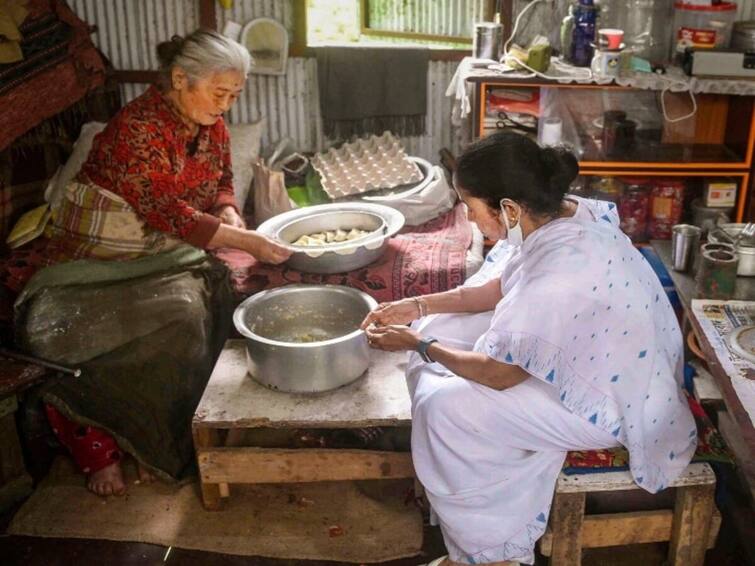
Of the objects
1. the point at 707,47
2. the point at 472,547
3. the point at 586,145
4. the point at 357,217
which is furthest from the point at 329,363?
the point at 707,47

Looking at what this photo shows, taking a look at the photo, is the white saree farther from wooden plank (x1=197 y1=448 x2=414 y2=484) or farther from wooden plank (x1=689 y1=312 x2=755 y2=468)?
wooden plank (x1=197 y1=448 x2=414 y2=484)

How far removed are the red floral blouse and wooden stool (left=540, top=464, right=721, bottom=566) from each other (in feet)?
5.51

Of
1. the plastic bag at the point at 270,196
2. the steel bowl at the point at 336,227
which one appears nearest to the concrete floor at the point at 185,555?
the steel bowl at the point at 336,227

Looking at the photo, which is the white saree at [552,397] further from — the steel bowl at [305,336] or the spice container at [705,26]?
the spice container at [705,26]

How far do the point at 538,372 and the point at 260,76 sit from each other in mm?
3116

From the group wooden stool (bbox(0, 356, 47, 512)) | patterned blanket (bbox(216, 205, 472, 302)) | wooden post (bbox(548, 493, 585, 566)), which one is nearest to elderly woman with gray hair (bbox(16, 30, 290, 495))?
wooden stool (bbox(0, 356, 47, 512))

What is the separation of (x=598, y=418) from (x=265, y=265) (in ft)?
5.83

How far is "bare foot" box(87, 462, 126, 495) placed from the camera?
3055mm

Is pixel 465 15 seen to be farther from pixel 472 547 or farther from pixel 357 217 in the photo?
pixel 472 547

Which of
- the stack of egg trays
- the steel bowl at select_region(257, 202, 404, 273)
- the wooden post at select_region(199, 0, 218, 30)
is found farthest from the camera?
the wooden post at select_region(199, 0, 218, 30)

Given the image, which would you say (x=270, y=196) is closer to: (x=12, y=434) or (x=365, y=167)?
(x=365, y=167)

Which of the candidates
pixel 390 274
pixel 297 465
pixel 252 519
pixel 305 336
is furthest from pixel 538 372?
pixel 390 274

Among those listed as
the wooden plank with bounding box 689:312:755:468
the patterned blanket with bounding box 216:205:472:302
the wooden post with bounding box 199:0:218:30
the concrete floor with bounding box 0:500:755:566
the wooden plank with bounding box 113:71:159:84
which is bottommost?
the concrete floor with bounding box 0:500:755:566

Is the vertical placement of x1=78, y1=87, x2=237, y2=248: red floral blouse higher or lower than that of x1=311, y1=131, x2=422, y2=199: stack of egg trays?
higher
